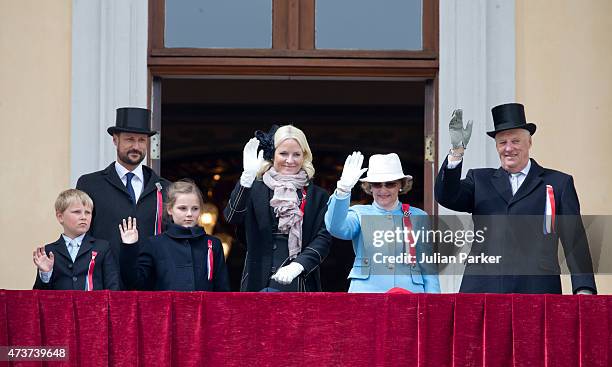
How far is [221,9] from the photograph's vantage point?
918 cm

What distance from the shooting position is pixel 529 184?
24.9ft

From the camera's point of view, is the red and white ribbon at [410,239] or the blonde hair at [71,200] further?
the red and white ribbon at [410,239]

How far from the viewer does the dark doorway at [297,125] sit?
44.3ft

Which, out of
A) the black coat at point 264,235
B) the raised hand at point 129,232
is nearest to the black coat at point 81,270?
the raised hand at point 129,232

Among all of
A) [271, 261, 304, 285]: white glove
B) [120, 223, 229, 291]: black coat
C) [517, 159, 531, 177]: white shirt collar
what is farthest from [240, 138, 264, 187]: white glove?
[517, 159, 531, 177]: white shirt collar

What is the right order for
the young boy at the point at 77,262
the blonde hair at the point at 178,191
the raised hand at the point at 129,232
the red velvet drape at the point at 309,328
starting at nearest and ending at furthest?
the red velvet drape at the point at 309,328
the raised hand at the point at 129,232
the young boy at the point at 77,262
the blonde hair at the point at 178,191

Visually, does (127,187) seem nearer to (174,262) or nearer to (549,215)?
(174,262)

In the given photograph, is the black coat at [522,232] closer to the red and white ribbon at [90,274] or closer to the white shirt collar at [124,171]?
the white shirt collar at [124,171]

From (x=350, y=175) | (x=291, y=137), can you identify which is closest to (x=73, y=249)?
(x=291, y=137)

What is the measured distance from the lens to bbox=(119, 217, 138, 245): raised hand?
722 cm

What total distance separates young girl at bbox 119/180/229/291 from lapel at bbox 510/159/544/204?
153 centimetres

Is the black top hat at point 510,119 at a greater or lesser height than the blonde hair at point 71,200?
greater

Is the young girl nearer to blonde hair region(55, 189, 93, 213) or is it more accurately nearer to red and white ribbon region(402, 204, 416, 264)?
blonde hair region(55, 189, 93, 213)

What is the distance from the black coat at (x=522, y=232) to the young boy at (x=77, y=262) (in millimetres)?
1665
